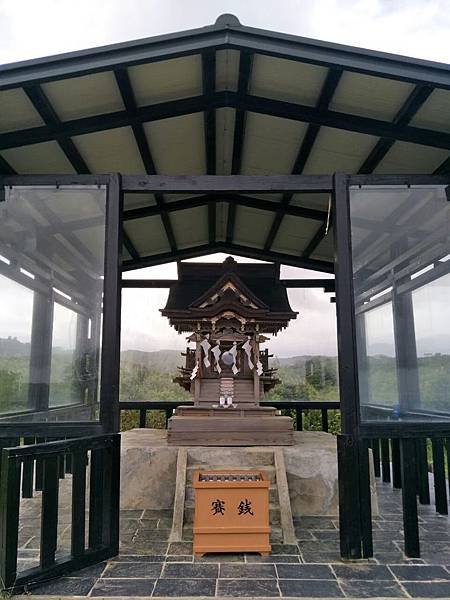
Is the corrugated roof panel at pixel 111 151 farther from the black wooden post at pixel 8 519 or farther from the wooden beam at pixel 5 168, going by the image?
the black wooden post at pixel 8 519

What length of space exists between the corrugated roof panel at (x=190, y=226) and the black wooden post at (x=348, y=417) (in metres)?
2.55

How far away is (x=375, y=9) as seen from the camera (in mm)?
12984

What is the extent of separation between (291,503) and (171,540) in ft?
3.90

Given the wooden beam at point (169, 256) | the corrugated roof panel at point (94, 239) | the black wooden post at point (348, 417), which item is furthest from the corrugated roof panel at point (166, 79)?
the wooden beam at point (169, 256)

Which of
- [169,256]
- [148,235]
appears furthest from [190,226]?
[169,256]

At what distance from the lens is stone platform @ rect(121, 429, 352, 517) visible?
14.0 feet

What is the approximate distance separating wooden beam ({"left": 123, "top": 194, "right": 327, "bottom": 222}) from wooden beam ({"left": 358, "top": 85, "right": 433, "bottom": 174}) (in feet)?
3.71

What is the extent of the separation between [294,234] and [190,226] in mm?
1360

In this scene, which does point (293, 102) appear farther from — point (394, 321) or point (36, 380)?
point (36, 380)

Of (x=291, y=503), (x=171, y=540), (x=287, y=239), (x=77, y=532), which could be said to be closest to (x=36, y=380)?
(x=77, y=532)

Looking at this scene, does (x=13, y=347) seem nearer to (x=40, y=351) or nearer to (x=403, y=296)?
(x=40, y=351)

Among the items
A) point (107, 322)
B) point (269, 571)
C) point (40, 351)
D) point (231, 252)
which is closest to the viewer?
point (269, 571)

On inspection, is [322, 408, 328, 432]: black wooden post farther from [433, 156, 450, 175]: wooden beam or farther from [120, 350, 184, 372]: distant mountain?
[433, 156, 450, 175]: wooden beam

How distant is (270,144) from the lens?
14.1ft
